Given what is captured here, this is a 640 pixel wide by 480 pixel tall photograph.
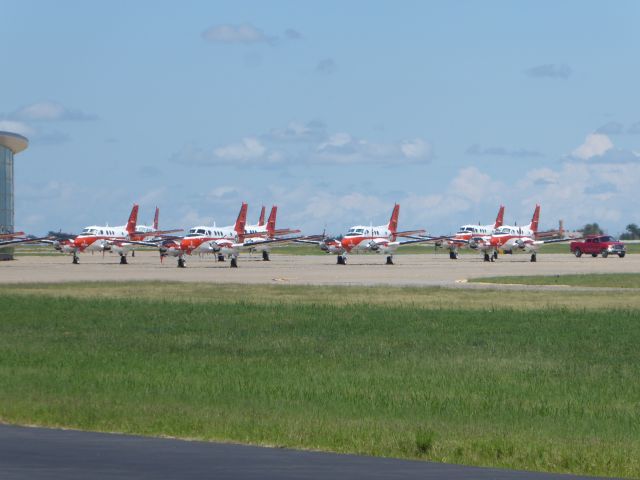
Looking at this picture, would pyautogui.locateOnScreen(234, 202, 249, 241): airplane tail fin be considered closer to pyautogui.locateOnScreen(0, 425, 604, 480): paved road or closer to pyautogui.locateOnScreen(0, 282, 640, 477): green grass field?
pyautogui.locateOnScreen(0, 282, 640, 477): green grass field

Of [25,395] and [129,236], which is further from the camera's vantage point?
[129,236]

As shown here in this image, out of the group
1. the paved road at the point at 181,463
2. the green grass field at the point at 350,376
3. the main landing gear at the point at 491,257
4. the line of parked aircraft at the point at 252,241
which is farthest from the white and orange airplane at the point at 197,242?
the paved road at the point at 181,463

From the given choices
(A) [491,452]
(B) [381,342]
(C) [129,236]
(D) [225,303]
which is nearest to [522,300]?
(D) [225,303]

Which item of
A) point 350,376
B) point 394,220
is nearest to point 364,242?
point 394,220

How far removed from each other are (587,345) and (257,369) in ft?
25.7

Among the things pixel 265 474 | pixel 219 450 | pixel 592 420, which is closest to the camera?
pixel 265 474

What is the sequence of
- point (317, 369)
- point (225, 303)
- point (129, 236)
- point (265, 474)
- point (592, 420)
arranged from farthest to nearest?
point (129, 236) → point (225, 303) → point (317, 369) → point (592, 420) → point (265, 474)

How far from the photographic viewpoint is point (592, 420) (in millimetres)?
18234

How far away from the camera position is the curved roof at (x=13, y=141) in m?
124

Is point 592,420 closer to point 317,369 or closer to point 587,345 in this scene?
point 317,369

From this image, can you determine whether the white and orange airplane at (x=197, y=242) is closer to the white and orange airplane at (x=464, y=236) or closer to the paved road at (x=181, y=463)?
the white and orange airplane at (x=464, y=236)

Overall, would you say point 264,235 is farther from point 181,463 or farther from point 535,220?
point 181,463

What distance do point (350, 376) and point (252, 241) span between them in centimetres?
8367

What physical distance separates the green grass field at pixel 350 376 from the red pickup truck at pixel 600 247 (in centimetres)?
8816
